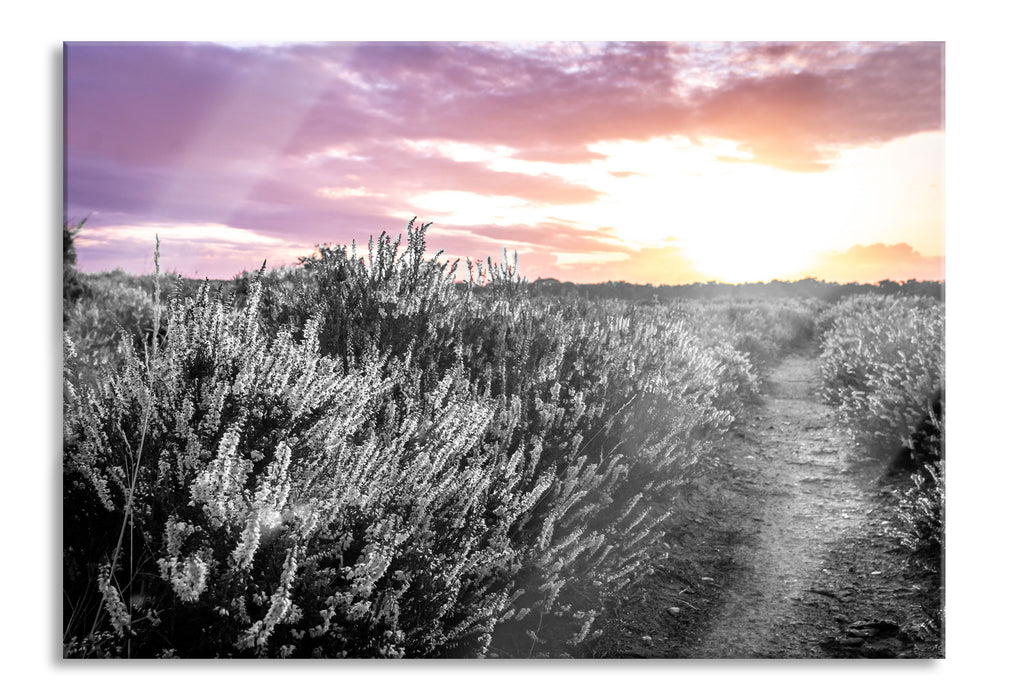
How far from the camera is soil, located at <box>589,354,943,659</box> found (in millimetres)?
2475

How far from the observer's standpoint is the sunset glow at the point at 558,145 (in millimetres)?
2682

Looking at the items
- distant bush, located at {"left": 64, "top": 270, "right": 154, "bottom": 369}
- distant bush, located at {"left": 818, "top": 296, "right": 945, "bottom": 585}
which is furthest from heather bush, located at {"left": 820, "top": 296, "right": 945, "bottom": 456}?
distant bush, located at {"left": 64, "top": 270, "right": 154, "bottom": 369}

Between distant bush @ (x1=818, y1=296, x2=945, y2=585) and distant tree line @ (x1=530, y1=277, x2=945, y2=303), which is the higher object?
distant tree line @ (x1=530, y1=277, x2=945, y2=303)

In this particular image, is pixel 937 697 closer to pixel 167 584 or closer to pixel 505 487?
pixel 505 487

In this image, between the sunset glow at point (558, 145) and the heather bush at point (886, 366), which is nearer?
the sunset glow at point (558, 145)

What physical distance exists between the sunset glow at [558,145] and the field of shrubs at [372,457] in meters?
0.25

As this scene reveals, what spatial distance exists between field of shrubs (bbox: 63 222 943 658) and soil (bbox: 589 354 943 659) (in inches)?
4.9

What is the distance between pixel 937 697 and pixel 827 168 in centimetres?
205

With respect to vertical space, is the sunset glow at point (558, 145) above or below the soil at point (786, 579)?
above

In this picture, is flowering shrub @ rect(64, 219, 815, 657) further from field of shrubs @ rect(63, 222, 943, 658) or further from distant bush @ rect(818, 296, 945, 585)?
distant bush @ rect(818, 296, 945, 585)

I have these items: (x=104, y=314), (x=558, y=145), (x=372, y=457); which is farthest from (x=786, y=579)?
(x=104, y=314)

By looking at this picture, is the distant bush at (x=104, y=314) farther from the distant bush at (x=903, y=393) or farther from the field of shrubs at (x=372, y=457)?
the distant bush at (x=903, y=393)

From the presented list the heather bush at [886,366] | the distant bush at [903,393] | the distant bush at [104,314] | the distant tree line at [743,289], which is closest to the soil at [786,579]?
the distant bush at [903,393]
